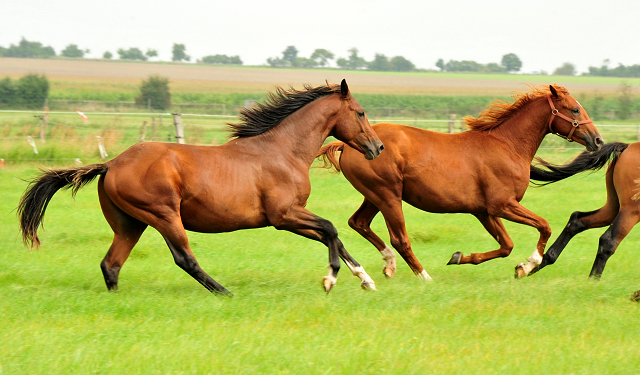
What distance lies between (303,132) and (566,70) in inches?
3881

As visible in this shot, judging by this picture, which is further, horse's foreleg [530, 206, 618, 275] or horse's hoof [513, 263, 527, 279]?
horse's foreleg [530, 206, 618, 275]

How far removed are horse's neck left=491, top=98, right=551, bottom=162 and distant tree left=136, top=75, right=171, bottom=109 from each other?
32658mm

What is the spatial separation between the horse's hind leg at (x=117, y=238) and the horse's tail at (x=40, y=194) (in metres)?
0.23

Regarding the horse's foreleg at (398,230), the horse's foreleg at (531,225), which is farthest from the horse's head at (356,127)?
the horse's foreleg at (531,225)

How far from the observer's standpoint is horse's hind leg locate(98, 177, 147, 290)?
6039 mm

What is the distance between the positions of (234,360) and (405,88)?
183 feet

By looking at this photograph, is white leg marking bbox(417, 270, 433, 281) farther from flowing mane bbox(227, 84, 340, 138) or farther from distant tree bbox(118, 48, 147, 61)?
distant tree bbox(118, 48, 147, 61)

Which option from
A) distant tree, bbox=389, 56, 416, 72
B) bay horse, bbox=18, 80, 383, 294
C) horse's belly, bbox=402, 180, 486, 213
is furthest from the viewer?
distant tree, bbox=389, 56, 416, 72

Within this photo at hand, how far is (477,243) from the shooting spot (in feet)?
30.4

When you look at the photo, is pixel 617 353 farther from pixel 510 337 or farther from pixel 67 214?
pixel 67 214

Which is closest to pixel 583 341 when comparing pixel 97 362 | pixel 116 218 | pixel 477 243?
pixel 97 362

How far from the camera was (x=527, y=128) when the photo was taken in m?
7.57

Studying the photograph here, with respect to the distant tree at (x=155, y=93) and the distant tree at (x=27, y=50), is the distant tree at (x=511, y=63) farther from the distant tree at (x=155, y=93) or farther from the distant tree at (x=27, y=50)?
the distant tree at (x=155, y=93)

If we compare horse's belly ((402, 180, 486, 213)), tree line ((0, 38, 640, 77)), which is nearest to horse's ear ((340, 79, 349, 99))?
horse's belly ((402, 180, 486, 213))
